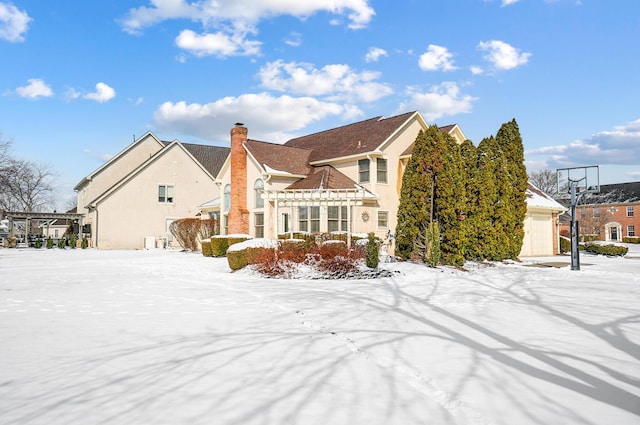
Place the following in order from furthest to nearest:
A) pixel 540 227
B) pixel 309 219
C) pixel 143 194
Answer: pixel 143 194 < pixel 540 227 < pixel 309 219

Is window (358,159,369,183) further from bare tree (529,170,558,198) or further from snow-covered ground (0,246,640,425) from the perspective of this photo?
bare tree (529,170,558,198)

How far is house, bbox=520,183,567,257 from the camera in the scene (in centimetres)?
2427

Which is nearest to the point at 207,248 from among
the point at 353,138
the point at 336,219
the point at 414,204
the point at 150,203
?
the point at 336,219

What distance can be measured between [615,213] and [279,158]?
5021 centimetres

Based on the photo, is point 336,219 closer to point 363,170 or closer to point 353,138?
point 363,170

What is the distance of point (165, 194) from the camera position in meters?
35.4


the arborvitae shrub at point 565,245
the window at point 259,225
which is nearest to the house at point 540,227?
the arborvitae shrub at point 565,245

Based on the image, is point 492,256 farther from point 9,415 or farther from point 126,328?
point 9,415

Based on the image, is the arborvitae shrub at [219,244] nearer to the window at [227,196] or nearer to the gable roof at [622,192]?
the window at [227,196]

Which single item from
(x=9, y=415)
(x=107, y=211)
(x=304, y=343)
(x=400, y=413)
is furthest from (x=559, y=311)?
(x=107, y=211)

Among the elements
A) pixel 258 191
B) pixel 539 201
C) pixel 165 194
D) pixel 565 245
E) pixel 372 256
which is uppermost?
pixel 165 194

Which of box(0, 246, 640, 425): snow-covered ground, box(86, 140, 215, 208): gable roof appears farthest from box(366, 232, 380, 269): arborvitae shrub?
box(86, 140, 215, 208): gable roof

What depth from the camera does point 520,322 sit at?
7.07 meters

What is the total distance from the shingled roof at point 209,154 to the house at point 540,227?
2773 cm
